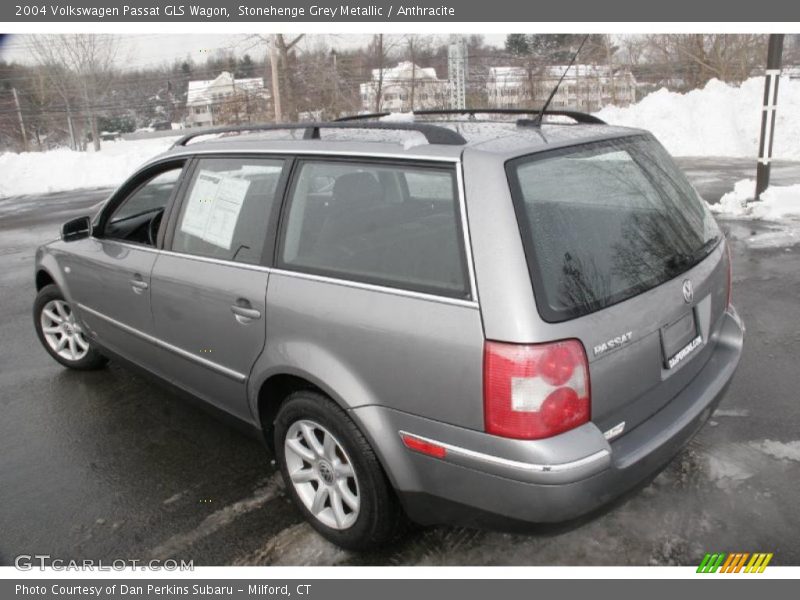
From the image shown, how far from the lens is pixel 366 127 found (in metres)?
2.92

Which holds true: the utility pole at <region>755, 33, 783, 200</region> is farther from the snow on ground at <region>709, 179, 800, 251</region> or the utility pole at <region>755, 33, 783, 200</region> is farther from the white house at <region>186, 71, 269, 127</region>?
the white house at <region>186, 71, 269, 127</region>

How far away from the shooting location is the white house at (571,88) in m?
24.9

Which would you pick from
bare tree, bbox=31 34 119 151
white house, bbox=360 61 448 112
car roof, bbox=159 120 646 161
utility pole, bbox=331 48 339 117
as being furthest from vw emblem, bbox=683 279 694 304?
bare tree, bbox=31 34 119 151

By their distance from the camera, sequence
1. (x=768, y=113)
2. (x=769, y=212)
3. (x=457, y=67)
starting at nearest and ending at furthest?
1. (x=769, y=212)
2. (x=768, y=113)
3. (x=457, y=67)

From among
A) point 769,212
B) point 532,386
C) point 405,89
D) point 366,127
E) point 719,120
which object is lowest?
point 769,212

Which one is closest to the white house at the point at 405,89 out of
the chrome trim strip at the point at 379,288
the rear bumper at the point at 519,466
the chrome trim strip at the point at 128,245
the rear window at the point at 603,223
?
the chrome trim strip at the point at 128,245

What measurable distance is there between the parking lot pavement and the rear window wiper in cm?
93

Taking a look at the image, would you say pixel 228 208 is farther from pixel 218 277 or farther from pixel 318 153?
pixel 318 153

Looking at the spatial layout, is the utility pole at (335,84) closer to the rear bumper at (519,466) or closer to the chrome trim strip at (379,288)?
the chrome trim strip at (379,288)

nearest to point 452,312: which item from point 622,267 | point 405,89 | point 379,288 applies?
point 379,288

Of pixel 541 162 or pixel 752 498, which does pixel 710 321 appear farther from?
pixel 541 162

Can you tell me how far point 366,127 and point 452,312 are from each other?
118cm

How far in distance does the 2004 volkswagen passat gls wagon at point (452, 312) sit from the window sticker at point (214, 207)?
0.04 ft

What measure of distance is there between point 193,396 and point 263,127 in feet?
4.96
